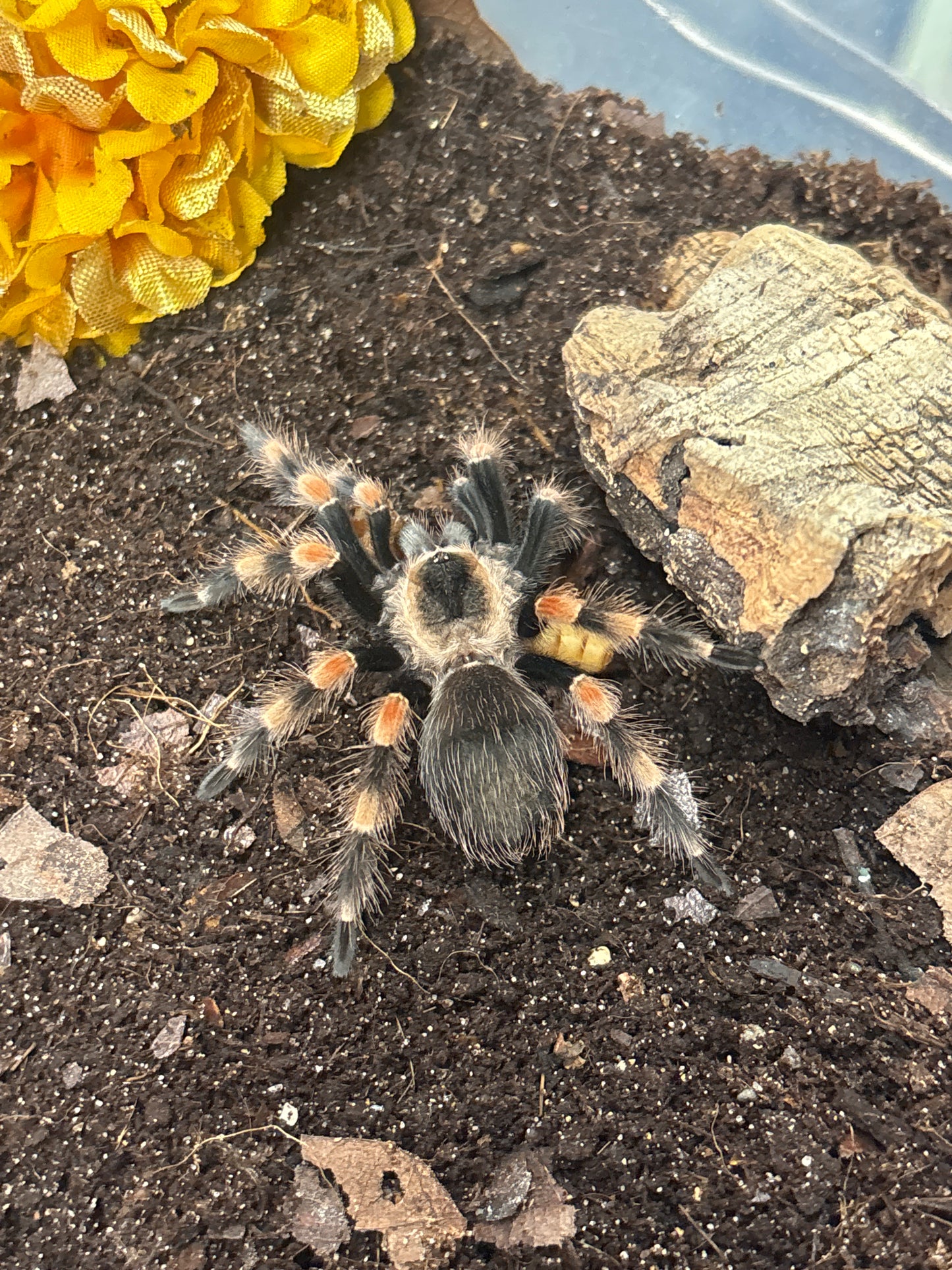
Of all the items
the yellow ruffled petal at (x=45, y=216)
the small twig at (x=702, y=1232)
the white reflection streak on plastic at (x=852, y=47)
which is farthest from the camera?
the white reflection streak on plastic at (x=852, y=47)

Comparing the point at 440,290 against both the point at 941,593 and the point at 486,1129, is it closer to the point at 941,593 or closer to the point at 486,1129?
the point at 941,593

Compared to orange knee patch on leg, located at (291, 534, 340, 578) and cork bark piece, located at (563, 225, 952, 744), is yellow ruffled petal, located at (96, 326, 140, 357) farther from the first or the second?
cork bark piece, located at (563, 225, 952, 744)

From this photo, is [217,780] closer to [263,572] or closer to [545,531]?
[263,572]

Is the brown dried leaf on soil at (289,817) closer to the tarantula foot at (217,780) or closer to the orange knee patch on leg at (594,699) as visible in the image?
the tarantula foot at (217,780)

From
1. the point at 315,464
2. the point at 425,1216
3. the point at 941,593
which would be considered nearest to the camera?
the point at 425,1216

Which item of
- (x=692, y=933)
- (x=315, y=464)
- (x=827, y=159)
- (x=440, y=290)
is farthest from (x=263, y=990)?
(x=827, y=159)

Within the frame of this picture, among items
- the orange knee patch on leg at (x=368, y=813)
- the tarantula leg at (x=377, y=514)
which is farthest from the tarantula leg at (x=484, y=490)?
the orange knee patch on leg at (x=368, y=813)
